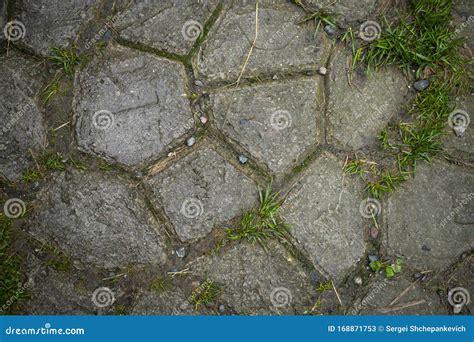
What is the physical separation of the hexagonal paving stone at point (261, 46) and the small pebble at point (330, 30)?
39mm

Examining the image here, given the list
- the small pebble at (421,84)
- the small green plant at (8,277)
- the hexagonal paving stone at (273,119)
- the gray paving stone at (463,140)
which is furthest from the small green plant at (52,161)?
the gray paving stone at (463,140)

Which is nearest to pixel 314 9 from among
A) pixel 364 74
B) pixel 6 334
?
pixel 364 74

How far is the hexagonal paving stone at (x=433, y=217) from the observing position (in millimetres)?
3072

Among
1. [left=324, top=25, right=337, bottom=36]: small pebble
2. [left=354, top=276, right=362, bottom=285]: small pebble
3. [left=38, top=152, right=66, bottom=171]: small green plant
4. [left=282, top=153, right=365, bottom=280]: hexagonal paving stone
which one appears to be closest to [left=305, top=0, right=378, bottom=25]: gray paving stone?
[left=324, top=25, right=337, bottom=36]: small pebble

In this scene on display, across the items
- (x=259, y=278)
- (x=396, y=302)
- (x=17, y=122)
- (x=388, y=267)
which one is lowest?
(x=396, y=302)

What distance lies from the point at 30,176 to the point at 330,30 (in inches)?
71.4

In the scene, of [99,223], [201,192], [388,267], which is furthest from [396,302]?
[99,223]

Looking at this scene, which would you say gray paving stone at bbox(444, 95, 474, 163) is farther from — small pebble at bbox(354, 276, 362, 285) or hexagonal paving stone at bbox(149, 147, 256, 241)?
hexagonal paving stone at bbox(149, 147, 256, 241)

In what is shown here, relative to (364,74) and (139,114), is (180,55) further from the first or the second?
(364,74)

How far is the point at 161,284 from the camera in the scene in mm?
3047

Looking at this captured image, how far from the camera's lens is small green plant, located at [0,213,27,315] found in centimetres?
302

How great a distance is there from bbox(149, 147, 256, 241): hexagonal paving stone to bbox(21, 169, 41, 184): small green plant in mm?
615

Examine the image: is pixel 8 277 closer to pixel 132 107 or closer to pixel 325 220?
pixel 132 107

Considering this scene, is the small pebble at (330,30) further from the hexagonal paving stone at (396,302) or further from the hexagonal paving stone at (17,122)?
the hexagonal paving stone at (17,122)
